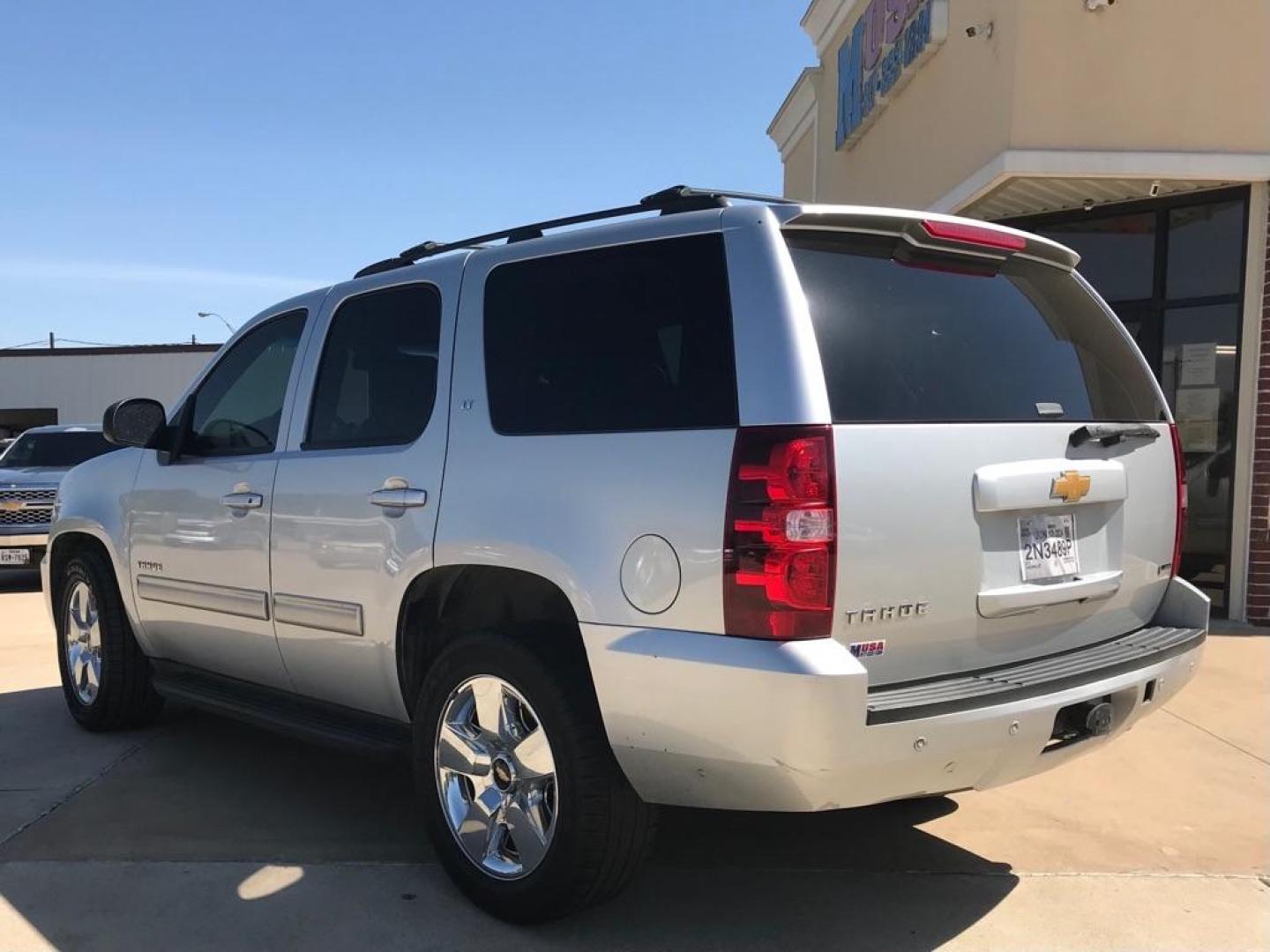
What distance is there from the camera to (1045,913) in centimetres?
332

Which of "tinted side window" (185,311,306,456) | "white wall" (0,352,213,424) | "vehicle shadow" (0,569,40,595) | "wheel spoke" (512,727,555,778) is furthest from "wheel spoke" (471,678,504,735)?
"white wall" (0,352,213,424)

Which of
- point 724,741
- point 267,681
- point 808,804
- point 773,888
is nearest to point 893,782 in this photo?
point 808,804

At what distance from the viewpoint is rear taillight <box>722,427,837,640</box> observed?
2.54 metres

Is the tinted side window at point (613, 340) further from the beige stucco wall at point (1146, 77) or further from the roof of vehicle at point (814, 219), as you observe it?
the beige stucco wall at point (1146, 77)

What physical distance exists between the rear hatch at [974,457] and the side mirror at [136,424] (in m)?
3.13

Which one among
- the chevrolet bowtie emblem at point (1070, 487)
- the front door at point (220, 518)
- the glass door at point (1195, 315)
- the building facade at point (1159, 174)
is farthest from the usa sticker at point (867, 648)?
the glass door at point (1195, 315)

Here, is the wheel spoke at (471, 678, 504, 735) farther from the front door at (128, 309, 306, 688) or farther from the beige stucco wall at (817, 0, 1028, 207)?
the beige stucco wall at (817, 0, 1028, 207)

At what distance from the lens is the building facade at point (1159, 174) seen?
25.0ft

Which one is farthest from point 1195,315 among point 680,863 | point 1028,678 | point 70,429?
point 70,429

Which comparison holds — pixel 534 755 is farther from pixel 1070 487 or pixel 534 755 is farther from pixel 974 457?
pixel 1070 487

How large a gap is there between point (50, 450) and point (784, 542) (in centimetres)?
1216

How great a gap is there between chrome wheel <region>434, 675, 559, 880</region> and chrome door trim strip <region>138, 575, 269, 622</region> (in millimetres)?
1181

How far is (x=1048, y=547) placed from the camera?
3018mm

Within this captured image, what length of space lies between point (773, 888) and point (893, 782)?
104 centimetres
